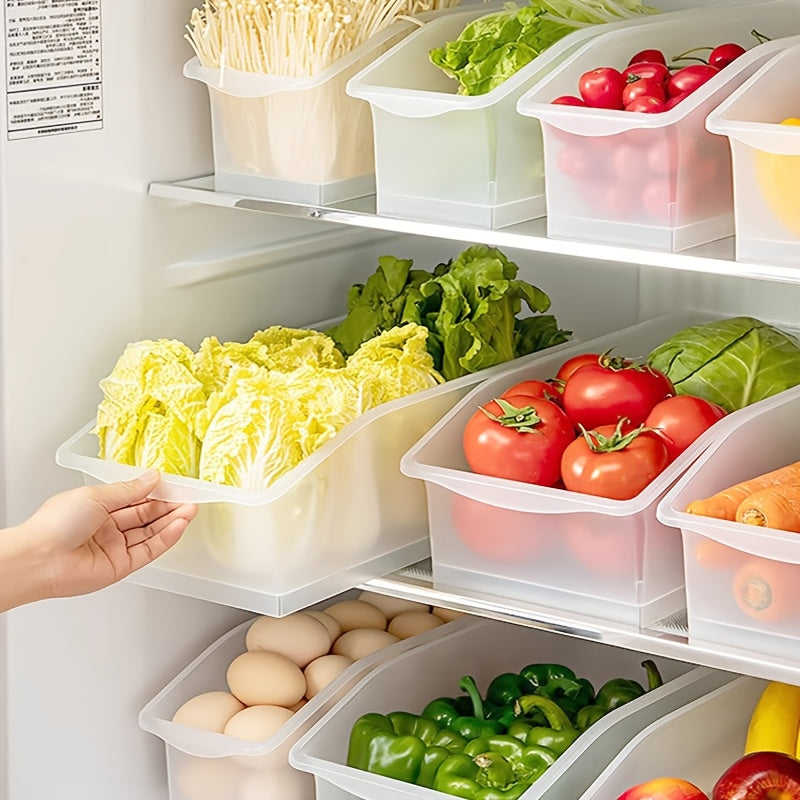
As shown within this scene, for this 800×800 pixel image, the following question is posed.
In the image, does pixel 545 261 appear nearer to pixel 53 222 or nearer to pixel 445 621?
pixel 445 621

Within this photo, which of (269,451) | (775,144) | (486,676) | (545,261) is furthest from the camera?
(545,261)

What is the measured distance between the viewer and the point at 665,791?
5.57 ft

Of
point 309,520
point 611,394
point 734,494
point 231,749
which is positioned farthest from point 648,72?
point 231,749

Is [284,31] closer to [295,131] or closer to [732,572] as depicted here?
[295,131]

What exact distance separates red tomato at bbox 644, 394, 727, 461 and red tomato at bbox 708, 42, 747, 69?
385 millimetres

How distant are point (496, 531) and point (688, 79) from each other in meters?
0.55

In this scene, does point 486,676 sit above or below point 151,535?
below

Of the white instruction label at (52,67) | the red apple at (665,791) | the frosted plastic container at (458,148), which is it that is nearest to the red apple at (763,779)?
the red apple at (665,791)

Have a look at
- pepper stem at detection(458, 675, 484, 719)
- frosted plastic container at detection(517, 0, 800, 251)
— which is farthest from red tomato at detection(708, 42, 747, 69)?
pepper stem at detection(458, 675, 484, 719)

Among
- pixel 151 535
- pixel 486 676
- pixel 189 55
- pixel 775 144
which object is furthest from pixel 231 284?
pixel 775 144

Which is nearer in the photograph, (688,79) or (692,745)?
(688,79)

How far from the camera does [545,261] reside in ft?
7.88

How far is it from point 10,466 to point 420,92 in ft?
2.22

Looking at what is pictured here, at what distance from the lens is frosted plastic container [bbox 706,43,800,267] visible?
156 centimetres
